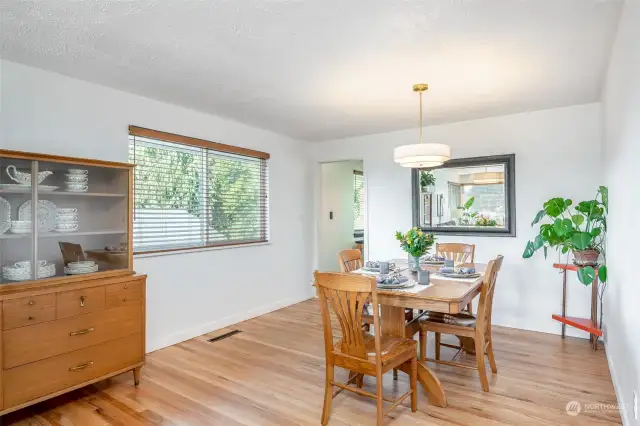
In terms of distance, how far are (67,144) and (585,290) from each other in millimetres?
4918

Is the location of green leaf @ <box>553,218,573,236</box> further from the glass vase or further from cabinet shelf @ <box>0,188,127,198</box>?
cabinet shelf @ <box>0,188,127,198</box>

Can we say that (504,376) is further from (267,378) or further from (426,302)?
(267,378)

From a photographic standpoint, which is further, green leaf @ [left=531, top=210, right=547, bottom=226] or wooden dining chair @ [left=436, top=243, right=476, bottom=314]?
wooden dining chair @ [left=436, top=243, right=476, bottom=314]

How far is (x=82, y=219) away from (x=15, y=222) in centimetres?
40

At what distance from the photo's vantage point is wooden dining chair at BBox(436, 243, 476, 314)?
13.0ft

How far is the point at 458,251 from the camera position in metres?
4.04

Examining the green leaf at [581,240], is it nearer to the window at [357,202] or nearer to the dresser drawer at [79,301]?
the dresser drawer at [79,301]

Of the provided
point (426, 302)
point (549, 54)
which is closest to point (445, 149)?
point (549, 54)

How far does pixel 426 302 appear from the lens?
2307 mm

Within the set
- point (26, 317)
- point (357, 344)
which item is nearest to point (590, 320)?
point (357, 344)

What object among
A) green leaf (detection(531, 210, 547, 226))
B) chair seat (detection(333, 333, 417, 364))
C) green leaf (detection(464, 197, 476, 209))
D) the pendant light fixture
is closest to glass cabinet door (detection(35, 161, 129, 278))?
chair seat (detection(333, 333, 417, 364))

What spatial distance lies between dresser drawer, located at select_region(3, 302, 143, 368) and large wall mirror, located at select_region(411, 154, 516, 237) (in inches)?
132

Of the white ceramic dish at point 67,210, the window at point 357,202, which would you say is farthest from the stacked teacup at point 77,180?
the window at point 357,202

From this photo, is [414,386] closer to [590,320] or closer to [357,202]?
[590,320]
